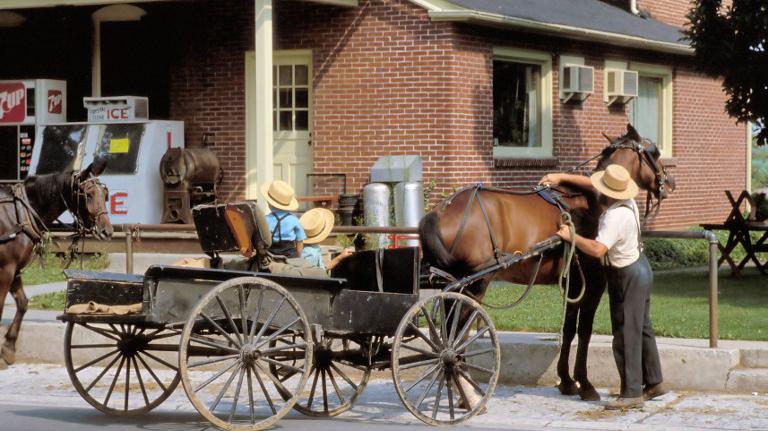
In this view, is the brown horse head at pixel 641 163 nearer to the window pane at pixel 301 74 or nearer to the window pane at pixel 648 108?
the window pane at pixel 301 74

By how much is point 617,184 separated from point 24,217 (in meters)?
5.41

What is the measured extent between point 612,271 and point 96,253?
10.4 metres

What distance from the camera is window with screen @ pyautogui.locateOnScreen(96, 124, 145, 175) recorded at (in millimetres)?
19391

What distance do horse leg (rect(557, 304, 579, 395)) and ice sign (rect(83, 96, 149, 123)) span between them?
10734 mm

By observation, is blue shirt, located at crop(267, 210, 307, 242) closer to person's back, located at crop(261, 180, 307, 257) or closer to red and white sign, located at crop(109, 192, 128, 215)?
person's back, located at crop(261, 180, 307, 257)

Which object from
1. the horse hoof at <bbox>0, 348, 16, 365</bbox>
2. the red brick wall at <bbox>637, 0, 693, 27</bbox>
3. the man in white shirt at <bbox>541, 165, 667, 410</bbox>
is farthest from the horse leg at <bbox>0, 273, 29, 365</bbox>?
the red brick wall at <bbox>637, 0, 693, 27</bbox>

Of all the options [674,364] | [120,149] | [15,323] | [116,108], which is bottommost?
[674,364]

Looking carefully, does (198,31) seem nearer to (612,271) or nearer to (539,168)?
(539,168)

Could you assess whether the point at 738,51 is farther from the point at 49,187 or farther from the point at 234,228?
the point at 234,228

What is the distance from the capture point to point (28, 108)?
20547mm

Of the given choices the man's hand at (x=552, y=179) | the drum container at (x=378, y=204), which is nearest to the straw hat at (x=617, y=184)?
the man's hand at (x=552, y=179)

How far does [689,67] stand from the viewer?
82.0 ft

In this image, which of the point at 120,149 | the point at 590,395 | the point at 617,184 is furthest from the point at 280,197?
the point at 120,149

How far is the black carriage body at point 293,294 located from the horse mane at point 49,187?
277 centimetres
